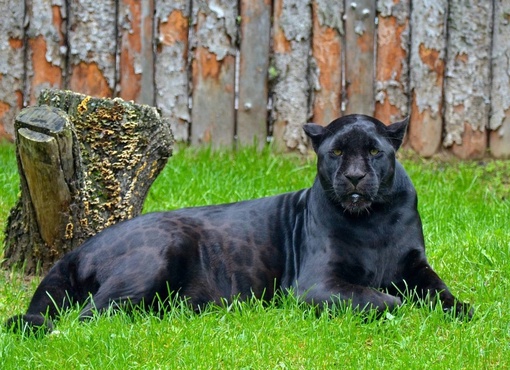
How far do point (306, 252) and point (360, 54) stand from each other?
3.17 meters

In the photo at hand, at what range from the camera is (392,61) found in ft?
26.5

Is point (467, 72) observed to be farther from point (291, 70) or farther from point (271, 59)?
point (271, 59)

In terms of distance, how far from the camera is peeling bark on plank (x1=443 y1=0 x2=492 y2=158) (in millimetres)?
8070

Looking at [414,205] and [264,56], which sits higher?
[264,56]

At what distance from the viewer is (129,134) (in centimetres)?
582

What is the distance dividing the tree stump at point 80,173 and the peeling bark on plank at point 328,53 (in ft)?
7.77

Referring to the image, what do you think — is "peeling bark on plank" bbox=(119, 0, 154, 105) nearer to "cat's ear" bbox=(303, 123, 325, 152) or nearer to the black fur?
→ the black fur

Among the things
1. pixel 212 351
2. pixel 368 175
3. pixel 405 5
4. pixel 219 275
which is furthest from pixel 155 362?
pixel 405 5

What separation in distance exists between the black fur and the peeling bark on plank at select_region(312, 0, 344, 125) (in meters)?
2.67

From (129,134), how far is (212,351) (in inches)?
74.6

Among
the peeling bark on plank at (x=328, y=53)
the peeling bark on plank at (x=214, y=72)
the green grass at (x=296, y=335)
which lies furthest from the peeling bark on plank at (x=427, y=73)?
the green grass at (x=296, y=335)

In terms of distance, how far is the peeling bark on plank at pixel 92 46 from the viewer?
8016 millimetres

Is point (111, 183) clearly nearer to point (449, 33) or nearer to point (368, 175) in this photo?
point (368, 175)

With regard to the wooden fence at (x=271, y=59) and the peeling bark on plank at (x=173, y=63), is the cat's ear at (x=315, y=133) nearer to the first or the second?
the wooden fence at (x=271, y=59)
